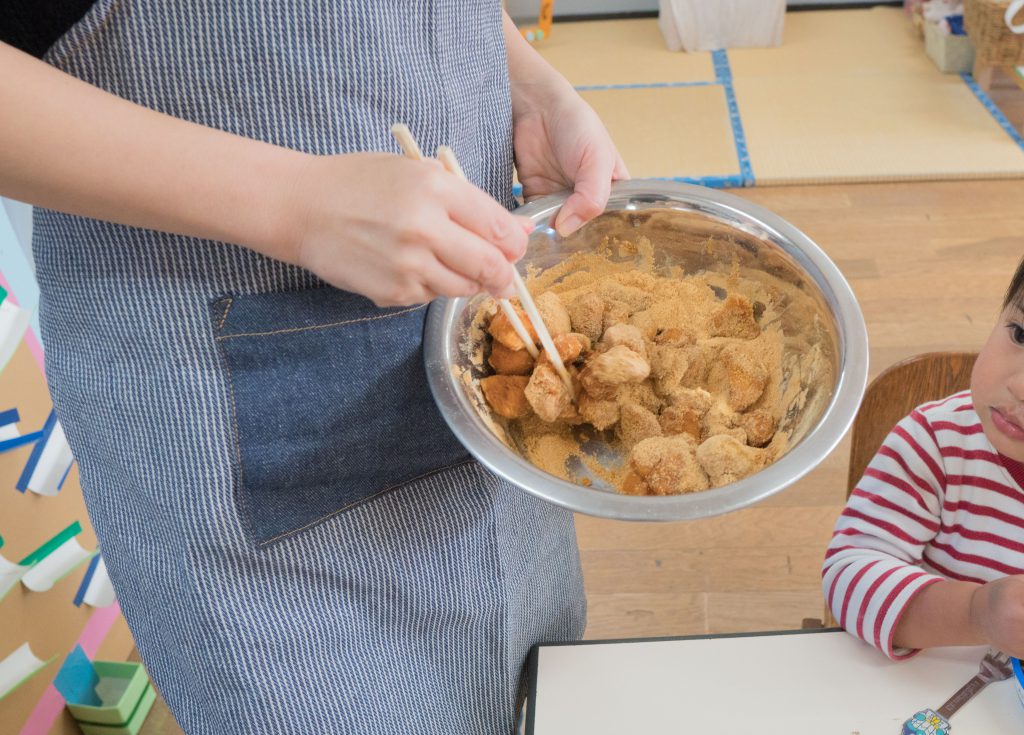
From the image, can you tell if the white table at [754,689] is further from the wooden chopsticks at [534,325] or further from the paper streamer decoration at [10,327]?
the paper streamer decoration at [10,327]

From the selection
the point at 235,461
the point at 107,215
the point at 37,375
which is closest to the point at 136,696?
the point at 37,375

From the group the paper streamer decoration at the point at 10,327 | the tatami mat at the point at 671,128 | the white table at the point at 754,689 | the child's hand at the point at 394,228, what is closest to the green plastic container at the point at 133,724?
the paper streamer decoration at the point at 10,327

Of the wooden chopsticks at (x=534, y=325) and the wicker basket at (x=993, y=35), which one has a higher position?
the wooden chopsticks at (x=534, y=325)

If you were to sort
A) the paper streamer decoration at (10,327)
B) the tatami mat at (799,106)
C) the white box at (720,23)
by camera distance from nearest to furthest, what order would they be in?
1. the paper streamer decoration at (10,327)
2. the tatami mat at (799,106)
3. the white box at (720,23)

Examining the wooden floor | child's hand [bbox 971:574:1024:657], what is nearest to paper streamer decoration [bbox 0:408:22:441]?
the wooden floor

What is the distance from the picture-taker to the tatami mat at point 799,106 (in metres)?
2.57

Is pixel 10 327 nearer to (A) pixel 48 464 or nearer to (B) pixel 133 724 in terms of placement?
(A) pixel 48 464

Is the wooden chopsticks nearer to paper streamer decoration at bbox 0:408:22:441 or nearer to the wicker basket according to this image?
paper streamer decoration at bbox 0:408:22:441

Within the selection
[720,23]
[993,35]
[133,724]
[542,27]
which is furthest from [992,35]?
[133,724]

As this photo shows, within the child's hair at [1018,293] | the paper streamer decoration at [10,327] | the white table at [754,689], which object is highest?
the child's hair at [1018,293]

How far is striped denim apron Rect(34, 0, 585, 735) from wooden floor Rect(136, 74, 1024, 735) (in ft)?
2.44

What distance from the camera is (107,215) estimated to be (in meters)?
0.54

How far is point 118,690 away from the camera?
1374 millimetres

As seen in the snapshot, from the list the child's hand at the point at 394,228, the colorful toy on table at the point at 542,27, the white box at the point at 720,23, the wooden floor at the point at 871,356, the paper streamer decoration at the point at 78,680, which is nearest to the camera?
the child's hand at the point at 394,228
